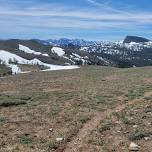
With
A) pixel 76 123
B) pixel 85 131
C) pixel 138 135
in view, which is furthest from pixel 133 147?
pixel 76 123

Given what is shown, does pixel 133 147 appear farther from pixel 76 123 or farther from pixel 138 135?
pixel 76 123

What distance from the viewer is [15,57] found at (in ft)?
575

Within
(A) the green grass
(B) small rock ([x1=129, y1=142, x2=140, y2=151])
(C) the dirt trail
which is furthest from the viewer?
(A) the green grass

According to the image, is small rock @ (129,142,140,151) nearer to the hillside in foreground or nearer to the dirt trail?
the hillside in foreground

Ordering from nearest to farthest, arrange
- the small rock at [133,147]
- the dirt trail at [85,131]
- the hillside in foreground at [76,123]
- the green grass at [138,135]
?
1. the small rock at [133,147]
2. the dirt trail at [85,131]
3. the hillside in foreground at [76,123]
4. the green grass at [138,135]

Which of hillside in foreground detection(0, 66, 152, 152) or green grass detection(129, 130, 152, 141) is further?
green grass detection(129, 130, 152, 141)

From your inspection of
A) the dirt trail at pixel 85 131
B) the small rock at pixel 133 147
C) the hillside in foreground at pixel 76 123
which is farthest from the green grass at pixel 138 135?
the dirt trail at pixel 85 131

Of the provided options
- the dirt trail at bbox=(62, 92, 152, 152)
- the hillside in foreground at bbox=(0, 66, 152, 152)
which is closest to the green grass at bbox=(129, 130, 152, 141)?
the hillside in foreground at bbox=(0, 66, 152, 152)

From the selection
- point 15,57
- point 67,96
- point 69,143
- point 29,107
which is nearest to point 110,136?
point 69,143

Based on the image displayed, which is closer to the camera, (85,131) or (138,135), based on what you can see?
(138,135)

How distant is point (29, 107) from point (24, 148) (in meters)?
10.6

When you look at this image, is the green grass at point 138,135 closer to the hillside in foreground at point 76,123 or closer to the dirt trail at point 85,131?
the hillside in foreground at point 76,123

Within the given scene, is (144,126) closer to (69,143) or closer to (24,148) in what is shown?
(69,143)

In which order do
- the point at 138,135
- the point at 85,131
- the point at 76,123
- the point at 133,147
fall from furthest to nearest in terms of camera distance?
the point at 76,123 → the point at 85,131 → the point at 138,135 → the point at 133,147
